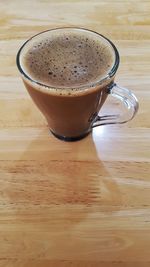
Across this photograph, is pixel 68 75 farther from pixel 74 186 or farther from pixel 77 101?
pixel 74 186

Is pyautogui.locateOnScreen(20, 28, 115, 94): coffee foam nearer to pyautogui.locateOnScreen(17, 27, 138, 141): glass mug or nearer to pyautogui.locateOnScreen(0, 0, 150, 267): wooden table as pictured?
pyautogui.locateOnScreen(17, 27, 138, 141): glass mug

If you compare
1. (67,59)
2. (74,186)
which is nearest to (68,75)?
(67,59)

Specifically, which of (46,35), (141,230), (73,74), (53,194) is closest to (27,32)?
(46,35)

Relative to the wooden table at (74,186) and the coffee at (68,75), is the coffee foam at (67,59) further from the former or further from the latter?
the wooden table at (74,186)

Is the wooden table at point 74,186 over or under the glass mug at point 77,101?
under

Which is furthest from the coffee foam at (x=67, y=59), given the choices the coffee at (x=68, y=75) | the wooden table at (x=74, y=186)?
the wooden table at (x=74, y=186)

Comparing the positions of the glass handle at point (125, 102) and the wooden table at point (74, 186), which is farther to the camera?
the glass handle at point (125, 102)

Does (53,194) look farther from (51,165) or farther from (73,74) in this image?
(73,74)
